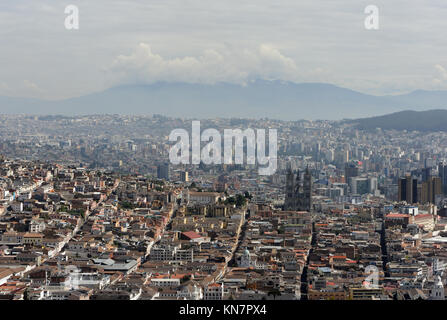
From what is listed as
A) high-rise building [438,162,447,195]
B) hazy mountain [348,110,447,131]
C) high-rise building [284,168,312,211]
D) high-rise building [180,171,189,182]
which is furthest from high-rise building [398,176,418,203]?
hazy mountain [348,110,447,131]

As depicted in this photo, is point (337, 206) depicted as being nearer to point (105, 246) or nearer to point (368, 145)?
point (105, 246)

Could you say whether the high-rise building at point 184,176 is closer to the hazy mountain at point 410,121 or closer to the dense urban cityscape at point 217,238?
the dense urban cityscape at point 217,238

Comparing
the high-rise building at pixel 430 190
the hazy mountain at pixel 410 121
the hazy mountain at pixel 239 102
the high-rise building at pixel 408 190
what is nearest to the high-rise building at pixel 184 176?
the high-rise building at pixel 408 190

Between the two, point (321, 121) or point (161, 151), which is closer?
point (161, 151)

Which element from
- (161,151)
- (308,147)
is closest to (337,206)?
(161,151)

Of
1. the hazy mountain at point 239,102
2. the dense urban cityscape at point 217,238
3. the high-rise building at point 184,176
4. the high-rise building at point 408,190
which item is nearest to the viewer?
the dense urban cityscape at point 217,238
